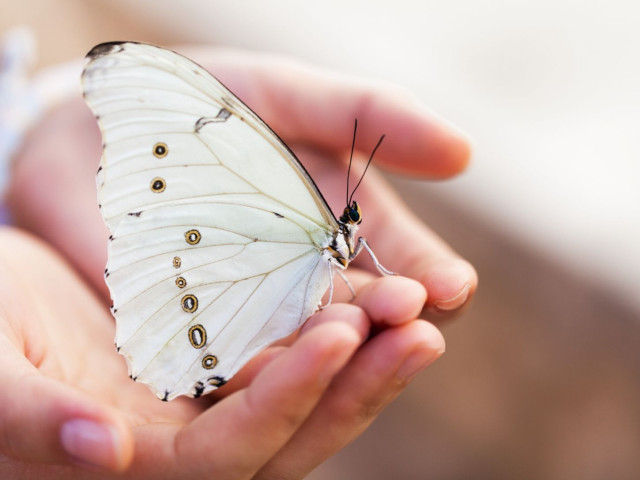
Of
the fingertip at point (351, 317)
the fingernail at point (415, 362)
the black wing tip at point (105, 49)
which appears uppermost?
the black wing tip at point (105, 49)

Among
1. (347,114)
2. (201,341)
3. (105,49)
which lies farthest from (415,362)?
(347,114)

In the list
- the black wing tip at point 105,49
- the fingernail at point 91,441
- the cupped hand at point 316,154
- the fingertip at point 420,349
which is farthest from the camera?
the cupped hand at point 316,154

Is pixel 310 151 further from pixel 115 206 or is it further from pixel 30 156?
pixel 30 156

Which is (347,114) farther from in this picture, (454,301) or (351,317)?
(351,317)

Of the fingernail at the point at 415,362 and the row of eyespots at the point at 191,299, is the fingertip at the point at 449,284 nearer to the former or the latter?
the fingernail at the point at 415,362

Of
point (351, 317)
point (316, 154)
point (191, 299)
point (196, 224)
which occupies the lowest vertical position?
point (351, 317)

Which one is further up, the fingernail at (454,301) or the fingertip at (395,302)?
the fingernail at (454,301)

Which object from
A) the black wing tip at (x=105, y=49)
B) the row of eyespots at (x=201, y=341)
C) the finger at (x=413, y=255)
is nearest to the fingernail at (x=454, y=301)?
the finger at (x=413, y=255)
